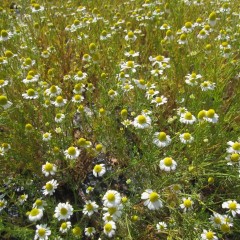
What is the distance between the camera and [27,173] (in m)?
2.54

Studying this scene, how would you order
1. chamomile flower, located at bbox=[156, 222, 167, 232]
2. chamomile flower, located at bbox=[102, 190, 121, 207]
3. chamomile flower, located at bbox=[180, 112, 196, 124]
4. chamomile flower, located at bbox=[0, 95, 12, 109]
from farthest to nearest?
chamomile flower, located at bbox=[0, 95, 12, 109]
chamomile flower, located at bbox=[180, 112, 196, 124]
chamomile flower, located at bbox=[156, 222, 167, 232]
chamomile flower, located at bbox=[102, 190, 121, 207]

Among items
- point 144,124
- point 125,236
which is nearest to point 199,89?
point 144,124

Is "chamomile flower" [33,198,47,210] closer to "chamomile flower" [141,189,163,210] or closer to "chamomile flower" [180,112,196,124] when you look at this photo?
"chamomile flower" [141,189,163,210]

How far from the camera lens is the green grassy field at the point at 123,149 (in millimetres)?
1963

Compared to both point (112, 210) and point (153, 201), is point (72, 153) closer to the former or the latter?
point (112, 210)

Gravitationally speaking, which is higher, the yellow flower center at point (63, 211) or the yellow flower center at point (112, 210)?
the yellow flower center at point (112, 210)

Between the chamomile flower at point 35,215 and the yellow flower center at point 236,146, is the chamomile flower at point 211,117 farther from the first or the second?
the chamomile flower at point 35,215

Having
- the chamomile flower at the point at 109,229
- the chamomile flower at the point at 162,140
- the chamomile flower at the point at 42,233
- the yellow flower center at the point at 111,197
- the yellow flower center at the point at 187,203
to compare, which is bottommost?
the chamomile flower at the point at 42,233

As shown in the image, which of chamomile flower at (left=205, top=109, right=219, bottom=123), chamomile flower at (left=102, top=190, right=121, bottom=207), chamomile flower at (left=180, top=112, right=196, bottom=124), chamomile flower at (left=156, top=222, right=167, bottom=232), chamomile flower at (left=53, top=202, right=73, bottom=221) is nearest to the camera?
chamomile flower at (left=102, top=190, right=121, bottom=207)

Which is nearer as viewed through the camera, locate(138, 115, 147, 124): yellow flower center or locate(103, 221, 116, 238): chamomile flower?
locate(103, 221, 116, 238): chamomile flower

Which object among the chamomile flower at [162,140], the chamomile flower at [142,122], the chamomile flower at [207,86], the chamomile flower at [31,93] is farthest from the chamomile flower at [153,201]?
the chamomile flower at [31,93]

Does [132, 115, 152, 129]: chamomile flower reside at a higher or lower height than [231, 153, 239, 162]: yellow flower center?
higher

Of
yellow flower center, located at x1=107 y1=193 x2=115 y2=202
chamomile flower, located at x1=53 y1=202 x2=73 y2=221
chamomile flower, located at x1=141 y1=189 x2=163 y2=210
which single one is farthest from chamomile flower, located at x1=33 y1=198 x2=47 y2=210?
chamomile flower, located at x1=141 y1=189 x2=163 y2=210

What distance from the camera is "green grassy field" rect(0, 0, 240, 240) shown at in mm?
1963
